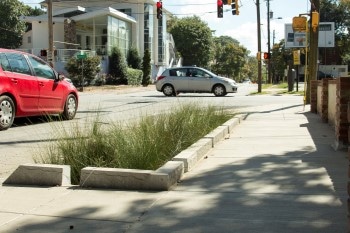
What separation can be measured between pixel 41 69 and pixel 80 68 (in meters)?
24.7

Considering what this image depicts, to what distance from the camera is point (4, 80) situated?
10.2 m

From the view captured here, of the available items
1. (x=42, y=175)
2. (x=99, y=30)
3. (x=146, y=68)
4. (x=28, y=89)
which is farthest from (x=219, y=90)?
(x=99, y=30)

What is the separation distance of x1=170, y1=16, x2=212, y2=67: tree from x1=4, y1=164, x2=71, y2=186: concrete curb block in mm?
75289

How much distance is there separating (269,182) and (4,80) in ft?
21.9

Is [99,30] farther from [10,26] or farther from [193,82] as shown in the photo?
[193,82]

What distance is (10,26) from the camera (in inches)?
2131

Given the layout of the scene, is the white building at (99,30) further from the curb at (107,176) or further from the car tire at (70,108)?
the curb at (107,176)

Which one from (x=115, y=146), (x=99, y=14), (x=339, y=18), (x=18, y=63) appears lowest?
(x=115, y=146)

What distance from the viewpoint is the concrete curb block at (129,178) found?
5.23m

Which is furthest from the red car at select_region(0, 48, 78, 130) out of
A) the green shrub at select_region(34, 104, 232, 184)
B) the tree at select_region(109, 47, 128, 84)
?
the tree at select_region(109, 47, 128, 84)

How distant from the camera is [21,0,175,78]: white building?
45572mm

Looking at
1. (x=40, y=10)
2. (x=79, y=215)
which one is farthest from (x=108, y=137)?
(x=40, y=10)

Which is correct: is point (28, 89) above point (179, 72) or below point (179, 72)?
below

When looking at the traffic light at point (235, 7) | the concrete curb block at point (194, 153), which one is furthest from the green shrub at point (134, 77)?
the concrete curb block at point (194, 153)
